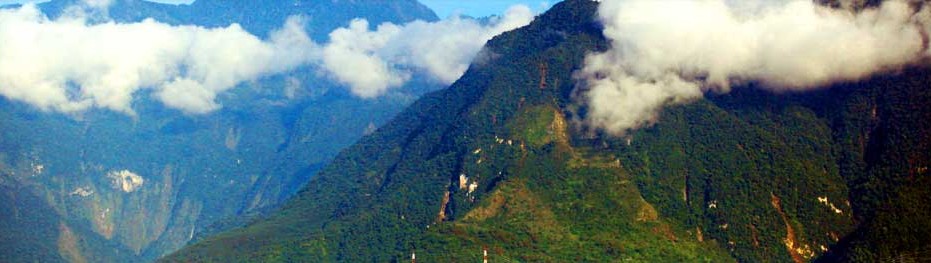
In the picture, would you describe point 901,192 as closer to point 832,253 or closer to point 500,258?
point 832,253

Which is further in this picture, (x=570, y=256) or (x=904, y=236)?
(x=570, y=256)

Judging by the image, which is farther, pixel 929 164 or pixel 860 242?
pixel 929 164

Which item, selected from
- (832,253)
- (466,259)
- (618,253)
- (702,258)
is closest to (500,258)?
(466,259)

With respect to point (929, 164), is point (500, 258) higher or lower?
lower

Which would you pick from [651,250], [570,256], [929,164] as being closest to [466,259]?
[570,256]

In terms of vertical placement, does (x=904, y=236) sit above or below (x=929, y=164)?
below

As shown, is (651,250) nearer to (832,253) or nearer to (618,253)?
(618,253)

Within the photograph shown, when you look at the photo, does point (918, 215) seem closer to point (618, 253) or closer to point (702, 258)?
point (702, 258)

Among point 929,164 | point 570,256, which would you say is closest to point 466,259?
point 570,256
